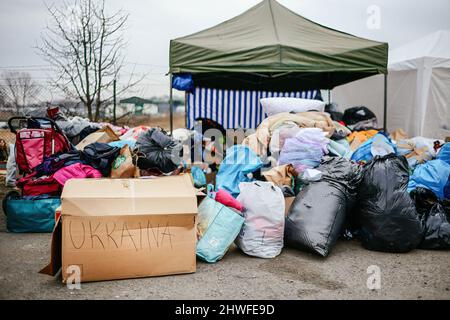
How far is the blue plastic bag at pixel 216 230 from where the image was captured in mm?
2891

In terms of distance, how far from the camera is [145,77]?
323 inches

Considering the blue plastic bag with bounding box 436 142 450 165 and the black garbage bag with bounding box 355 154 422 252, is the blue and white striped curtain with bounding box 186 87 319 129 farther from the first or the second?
the black garbage bag with bounding box 355 154 422 252

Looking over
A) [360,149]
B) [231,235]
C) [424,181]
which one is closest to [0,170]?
[231,235]

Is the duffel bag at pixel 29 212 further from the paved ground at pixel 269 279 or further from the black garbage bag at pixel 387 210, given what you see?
the black garbage bag at pixel 387 210

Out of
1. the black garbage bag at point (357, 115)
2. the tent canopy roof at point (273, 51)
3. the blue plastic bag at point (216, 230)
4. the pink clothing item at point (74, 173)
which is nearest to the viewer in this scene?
the blue plastic bag at point (216, 230)

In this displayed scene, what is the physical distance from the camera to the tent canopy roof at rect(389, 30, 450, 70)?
8.06 metres

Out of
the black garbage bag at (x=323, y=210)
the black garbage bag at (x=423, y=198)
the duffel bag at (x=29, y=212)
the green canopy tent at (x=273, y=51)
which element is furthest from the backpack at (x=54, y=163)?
the black garbage bag at (x=423, y=198)

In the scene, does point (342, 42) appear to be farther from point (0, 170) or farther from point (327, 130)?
point (0, 170)

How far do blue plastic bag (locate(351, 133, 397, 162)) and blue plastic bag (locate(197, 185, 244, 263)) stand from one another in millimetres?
1961

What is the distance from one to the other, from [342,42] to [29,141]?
428 centimetres

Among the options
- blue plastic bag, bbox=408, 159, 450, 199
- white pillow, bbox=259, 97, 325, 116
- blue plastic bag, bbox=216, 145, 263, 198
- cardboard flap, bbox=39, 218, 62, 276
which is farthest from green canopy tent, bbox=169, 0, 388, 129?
cardboard flap, bbox=39, 218, 62, 276

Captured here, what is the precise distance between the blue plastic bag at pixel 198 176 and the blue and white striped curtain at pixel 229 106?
327cm

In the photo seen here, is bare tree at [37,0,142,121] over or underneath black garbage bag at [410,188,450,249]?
over

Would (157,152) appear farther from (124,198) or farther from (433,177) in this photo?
(433,177)
